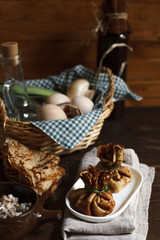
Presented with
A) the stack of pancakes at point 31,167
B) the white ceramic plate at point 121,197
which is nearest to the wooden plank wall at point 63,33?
the stack of pancakes at point 31,167

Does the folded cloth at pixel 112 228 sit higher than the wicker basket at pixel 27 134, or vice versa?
the wicker basket at pixel 27 134

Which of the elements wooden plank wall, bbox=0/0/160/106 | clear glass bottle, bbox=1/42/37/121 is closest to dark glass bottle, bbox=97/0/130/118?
wooden plank wall, bbox=0/0/160/106

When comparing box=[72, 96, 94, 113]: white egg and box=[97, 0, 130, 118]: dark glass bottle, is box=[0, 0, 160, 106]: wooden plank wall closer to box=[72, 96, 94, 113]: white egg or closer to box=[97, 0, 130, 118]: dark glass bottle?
box=[97, 0, 130, 118]: dark glass bottle

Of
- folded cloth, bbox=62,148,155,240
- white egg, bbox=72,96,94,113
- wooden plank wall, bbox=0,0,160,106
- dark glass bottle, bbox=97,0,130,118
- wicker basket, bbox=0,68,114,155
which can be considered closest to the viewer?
folded cloth, bbox=62,148,155,240

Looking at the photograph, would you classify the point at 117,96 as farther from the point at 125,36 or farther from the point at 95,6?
the point at 95,6

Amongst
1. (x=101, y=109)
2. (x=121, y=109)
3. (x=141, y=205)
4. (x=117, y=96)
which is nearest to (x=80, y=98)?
(x=101, y=109)

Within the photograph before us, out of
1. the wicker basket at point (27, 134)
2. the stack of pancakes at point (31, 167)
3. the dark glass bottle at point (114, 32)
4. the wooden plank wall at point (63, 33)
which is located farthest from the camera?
the wooden plank wall at point (63, 33)

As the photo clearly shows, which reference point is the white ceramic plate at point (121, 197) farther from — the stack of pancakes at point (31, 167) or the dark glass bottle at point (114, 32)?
the dark glass bottle at point (114, 32)

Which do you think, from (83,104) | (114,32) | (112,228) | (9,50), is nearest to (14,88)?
(9,50)
